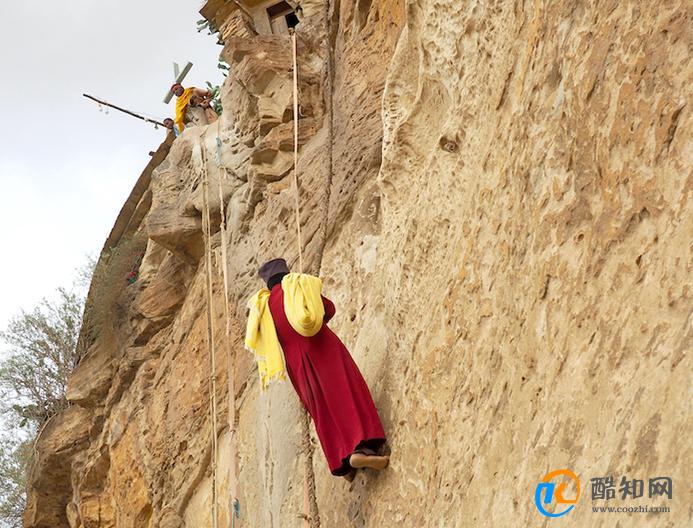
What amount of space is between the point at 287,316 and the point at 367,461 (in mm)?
1099

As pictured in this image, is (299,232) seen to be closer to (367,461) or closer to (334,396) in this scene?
(334,396)

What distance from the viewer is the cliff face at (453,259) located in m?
3.52

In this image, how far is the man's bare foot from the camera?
534 centimetres

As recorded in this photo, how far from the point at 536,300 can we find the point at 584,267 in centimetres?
39

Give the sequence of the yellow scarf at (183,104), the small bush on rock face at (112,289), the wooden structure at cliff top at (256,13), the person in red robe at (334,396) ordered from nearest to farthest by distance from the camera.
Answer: the person in red robe at (334,396)
the small bush on rock face at (112,289)
the yellow scarf at (183,104)
the wooden structure at cliff top at (256,13)

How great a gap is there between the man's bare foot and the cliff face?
10 cm

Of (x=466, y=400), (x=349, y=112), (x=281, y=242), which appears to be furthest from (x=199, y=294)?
(x=466, y=400)

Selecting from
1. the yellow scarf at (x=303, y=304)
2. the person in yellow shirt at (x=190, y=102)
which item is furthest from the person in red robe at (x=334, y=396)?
the person in yellow shirt at (x=190, y=102)

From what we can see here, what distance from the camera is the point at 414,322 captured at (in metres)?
5.60

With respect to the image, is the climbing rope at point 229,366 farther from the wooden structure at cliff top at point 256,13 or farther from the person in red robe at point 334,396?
the wooden structure at cliff top at point 256,13

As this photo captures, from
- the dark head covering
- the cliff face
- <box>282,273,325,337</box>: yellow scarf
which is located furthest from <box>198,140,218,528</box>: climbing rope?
<box>282,273,325,337</box>: yellow scarf

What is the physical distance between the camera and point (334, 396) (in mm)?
5680

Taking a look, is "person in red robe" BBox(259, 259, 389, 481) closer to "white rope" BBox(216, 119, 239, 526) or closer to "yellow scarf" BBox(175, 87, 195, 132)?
"white rope" BBox(216, 119, 239, 526)

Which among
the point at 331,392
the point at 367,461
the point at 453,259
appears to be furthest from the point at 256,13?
the point at 367,461
